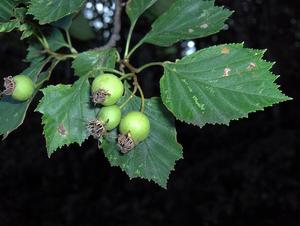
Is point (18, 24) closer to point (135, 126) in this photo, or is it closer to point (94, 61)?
point (94, 61)

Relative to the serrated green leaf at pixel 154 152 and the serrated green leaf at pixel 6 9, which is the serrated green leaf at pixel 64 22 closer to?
the serrated green leaf at pixel 6 9

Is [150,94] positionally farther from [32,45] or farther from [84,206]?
[32,45]

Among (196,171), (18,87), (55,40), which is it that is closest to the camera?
(18,87)

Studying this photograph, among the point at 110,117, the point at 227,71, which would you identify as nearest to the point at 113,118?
the point at 110,117

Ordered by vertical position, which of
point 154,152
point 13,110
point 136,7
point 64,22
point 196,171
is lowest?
point 196,171

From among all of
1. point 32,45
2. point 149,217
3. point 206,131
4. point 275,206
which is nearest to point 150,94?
point 206,131

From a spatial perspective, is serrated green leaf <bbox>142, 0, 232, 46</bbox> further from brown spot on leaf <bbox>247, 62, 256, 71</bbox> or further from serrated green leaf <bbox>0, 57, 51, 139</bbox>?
serrated green leaf <bbox>0, 57, 51, 139</bbox>

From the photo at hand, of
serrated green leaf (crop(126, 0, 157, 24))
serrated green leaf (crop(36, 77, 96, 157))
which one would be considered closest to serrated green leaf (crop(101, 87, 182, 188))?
serrated green leaf (crop(36, 77, 96, 157))
